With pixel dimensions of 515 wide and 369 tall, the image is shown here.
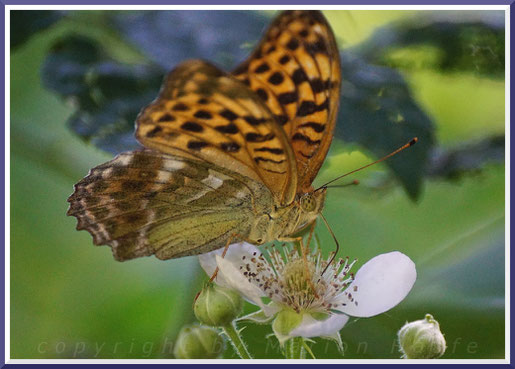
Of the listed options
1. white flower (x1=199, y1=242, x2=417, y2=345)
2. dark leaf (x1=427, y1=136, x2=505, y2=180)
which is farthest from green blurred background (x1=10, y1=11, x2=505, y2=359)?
white flower (x1=199, y1=242, x2=417, y2=345)

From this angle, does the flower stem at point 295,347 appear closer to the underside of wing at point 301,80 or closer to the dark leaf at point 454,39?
the underside of wing at point 301,80

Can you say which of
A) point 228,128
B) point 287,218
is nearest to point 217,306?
point 287,218

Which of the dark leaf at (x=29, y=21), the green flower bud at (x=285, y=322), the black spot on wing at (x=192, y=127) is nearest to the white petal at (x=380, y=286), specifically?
the green flower bud at (x=285, y=322)

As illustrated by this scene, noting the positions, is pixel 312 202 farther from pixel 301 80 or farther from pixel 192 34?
pixel 192 34

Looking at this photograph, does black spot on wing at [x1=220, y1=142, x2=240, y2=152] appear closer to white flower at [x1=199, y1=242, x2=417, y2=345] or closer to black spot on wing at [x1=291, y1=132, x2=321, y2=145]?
black spot on wing at [x1=291, y1=132, x2=321, y2=145]

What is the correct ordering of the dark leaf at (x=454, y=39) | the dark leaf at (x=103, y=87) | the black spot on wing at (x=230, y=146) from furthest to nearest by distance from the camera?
the dark leaf at (x=454, y=39), the dark leaf at (x=103, y=87), the black spot on wing at (x=230, y=146)

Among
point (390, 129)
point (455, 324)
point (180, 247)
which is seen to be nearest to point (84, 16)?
point (180, 247)
